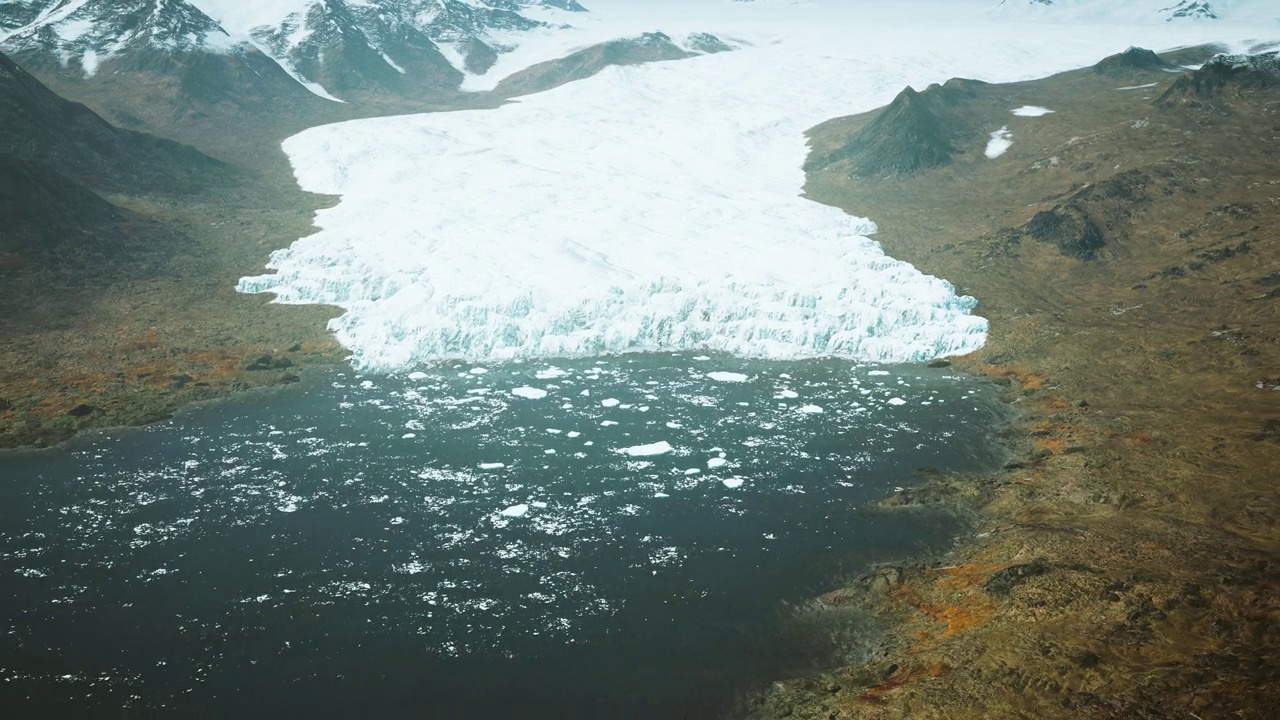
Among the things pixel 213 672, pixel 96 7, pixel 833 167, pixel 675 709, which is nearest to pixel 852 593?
pixel 675 709

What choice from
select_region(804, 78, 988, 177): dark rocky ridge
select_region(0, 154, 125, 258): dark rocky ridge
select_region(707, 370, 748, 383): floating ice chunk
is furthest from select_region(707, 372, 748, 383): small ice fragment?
select_region(804, 78, 988, 177): dark rocky ridge

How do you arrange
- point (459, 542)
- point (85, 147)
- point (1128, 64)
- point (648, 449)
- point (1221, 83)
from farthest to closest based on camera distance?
point (1128, 64) → point (1221, 83) → point (85, 147) → point (648, 449) → point (459, 542)

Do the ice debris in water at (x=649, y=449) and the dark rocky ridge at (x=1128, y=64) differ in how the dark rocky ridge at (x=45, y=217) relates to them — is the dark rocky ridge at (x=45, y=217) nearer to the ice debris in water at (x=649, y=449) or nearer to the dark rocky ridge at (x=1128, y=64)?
the ice debris in water at (x=649, y=449)

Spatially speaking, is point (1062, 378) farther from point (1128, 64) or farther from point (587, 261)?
point (1128, 64)

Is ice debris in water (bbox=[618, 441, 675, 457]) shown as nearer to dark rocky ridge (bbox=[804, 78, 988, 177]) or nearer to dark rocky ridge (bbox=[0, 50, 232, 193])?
dark rocky ridge (bbox=[804, 78, 988, 177])

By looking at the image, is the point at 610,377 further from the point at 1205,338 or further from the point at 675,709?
the point at 1205,338

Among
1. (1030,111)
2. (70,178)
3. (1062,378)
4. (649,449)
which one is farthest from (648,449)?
(1030,111)
